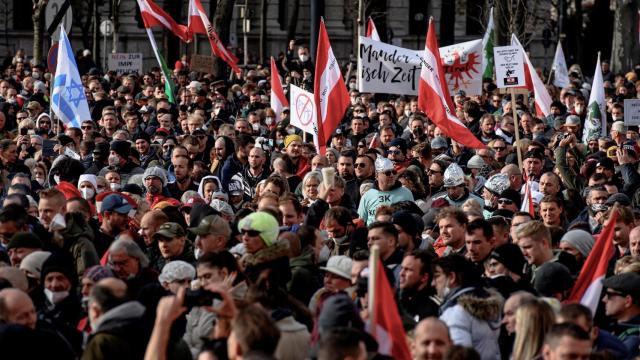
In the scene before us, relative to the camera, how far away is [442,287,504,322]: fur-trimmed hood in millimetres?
7434

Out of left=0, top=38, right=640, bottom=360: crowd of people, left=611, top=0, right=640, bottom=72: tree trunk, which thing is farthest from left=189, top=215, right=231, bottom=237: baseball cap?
left=611, top=0, right=640, bottom=72: tree trunk

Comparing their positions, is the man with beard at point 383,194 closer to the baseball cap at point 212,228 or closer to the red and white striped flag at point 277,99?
the baseball cap at point 212,228

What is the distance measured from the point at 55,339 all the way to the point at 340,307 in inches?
53.3

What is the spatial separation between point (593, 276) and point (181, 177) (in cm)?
596

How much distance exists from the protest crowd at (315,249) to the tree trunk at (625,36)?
21.9m

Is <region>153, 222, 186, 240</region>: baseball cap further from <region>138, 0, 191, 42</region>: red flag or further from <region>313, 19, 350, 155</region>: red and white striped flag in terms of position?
<region>138, 0, 191, 42</region>: red flag

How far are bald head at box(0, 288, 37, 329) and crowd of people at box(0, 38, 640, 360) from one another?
0.04ft

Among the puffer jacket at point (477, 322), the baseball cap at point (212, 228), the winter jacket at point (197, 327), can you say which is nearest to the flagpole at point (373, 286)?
the puffer jacket at point (477, 322)

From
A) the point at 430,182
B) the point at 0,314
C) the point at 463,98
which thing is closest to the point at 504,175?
the point at 430,182

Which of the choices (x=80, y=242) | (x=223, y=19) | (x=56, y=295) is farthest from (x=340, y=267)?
(x=223, y=19)

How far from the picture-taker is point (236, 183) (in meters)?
13.3

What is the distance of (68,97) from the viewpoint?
17484 millimetres

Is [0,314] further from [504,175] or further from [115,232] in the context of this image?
[504,175]

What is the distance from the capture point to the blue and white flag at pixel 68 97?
17.4 metres
